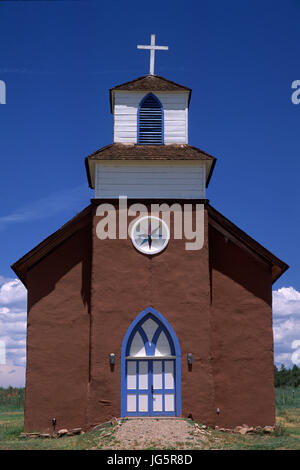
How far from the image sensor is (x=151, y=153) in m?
20.0

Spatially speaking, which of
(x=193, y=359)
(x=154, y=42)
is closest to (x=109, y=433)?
(x=193, y=359)

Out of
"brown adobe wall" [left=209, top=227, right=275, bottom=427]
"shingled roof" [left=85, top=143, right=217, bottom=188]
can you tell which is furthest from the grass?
"shingled roof" [left=85, top=143, right=217, bottom=188]

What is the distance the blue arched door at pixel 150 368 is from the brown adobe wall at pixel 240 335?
1.45 metres

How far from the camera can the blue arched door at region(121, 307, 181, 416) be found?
59.7ft

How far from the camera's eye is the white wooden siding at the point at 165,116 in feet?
68.6

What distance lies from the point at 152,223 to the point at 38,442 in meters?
7.40

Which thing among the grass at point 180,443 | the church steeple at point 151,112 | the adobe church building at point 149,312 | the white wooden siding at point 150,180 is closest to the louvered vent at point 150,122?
the church steeple at point 151,112

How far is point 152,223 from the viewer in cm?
1950

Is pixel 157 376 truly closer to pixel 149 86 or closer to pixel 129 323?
pixel 129 323

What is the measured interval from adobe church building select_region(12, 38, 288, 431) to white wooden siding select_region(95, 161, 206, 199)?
0.11 ft

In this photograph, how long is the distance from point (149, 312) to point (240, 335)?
10.1 ft

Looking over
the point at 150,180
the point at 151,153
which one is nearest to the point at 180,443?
the point at 150,180

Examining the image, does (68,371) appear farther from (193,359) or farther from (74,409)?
(193,359)

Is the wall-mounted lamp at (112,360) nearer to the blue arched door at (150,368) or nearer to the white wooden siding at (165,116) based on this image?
the blue arched door at (150,368)
